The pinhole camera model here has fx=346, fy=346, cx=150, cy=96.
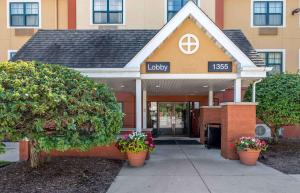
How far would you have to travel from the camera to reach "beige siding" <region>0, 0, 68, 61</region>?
23.1 m

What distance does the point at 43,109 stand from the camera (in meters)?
8.07

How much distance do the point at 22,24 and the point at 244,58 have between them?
1624 centimetres

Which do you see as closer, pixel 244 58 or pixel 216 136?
pixel 244 58

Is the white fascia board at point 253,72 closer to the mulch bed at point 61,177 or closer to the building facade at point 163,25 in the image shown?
the building facade at point 163,25

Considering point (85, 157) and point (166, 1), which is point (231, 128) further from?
point (166, 1)

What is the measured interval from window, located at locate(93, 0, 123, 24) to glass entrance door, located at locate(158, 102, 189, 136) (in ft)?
22.2

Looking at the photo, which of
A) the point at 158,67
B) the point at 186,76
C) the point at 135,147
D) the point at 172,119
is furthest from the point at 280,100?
the point at 172,119

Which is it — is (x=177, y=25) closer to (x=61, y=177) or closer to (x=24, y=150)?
(x=61, y=177)

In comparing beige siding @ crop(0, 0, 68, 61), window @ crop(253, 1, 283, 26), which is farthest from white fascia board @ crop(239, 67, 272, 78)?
beige siding @ crop(0, 0, 68, 61)

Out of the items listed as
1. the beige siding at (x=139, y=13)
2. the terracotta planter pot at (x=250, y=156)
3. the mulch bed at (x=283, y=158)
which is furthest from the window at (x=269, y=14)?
the terracotta planter pot at (x=250, y=156)

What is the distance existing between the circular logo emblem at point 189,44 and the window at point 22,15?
44.4 ft

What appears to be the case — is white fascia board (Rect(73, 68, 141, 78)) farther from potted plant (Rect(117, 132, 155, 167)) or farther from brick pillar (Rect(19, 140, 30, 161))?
brick pillar (Rect(19, 140, 30, 161))

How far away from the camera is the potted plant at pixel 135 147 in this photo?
11523mm

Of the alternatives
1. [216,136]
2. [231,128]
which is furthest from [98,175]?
[216,136]
